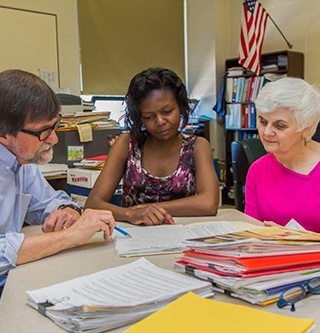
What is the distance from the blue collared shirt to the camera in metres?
1.10

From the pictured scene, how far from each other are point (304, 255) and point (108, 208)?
3.00ft

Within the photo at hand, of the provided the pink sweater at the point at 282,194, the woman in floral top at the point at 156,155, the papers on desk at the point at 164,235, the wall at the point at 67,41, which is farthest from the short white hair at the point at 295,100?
the wall at the point at 67,41

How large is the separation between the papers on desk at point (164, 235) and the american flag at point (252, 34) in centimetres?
339

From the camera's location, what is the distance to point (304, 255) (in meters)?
0.92

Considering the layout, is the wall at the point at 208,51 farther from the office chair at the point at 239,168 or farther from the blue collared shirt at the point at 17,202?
the blue collared shirt at the point at 17,202

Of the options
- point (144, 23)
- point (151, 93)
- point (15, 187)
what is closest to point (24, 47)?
point (144, 23)

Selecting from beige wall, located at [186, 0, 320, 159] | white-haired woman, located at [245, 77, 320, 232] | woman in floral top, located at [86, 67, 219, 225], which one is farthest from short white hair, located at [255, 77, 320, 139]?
beige wall, located at [186, 0, 320, 159]

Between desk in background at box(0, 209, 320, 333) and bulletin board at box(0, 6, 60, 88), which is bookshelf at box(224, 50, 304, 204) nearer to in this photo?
bulletin board at box(0, 6, 60, 88)

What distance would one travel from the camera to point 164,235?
1.33 meters

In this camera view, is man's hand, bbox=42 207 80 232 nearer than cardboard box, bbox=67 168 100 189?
Yes

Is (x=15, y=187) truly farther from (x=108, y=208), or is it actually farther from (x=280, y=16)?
(x=280, y=16)

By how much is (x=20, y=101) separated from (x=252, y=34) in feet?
12.5

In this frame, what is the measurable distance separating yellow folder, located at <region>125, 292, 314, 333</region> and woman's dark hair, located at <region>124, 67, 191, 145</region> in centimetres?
119

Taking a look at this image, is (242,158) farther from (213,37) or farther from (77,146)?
(213,37)
